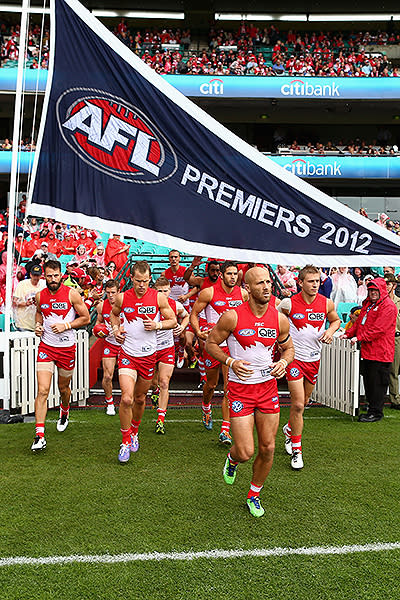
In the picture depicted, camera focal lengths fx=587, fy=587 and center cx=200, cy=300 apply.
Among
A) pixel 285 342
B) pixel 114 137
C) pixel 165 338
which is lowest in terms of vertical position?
pixel 165 338

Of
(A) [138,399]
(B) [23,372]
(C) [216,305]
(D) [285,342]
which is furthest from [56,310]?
(D) [285,342]

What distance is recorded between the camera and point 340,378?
31.3 ft

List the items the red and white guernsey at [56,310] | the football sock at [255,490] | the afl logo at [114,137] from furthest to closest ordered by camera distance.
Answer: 1. the red and white guernsey at [56,310]
2. the afl logo at [114,137]
3. the football sock at [255,490]

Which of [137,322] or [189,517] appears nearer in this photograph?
[189,517]

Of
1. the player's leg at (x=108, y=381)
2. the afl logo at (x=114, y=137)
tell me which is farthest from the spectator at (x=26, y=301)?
the afl logo at (x=114, y=137)

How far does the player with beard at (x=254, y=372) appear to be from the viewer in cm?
491

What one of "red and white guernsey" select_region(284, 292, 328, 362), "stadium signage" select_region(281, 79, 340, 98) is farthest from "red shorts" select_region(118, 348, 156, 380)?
"stadium signage" select_region(281, 79, 340, 98)

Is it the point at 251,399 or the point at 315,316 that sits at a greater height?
the point at 315,316

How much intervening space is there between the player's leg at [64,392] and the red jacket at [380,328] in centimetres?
461

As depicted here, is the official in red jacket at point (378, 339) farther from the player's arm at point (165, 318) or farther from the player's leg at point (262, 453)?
the player's leg at point (262, 453)

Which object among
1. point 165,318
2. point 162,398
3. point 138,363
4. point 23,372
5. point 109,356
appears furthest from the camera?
point 109,356

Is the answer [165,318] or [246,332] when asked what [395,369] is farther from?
[246,332]

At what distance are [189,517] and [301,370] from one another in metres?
2.40

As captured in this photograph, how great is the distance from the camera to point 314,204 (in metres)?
5.33
